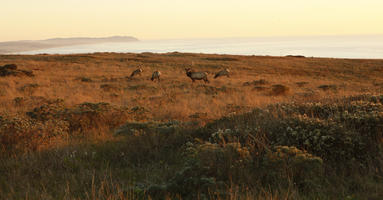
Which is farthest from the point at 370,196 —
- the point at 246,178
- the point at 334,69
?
the point at 334,69

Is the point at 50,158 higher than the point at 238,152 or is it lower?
lower

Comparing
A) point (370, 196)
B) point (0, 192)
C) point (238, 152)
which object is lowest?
point (0, 192)

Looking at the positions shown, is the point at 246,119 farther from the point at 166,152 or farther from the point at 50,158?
the point at 50,158

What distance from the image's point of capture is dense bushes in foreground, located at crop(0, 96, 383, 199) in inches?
158

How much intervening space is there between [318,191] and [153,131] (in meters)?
Answer: 3.59

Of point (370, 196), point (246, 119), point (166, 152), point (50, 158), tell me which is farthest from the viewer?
point (246, 119)

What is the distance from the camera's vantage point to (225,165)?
4473 millimetres

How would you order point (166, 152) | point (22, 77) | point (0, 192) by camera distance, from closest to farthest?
1. point (0, 192)
2. point (166, 152)
3. point (22, 77)

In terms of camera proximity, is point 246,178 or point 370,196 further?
point 246,178

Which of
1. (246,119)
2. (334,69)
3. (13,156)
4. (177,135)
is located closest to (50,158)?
(13,156)

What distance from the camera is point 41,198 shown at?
12.8 feet

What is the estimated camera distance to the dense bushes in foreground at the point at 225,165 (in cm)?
402

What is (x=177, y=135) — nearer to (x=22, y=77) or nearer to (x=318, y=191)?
Result: (x=318, y=191)

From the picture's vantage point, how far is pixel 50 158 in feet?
17.4
